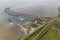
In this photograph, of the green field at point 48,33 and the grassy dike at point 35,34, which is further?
the grassy dike at point 35,34

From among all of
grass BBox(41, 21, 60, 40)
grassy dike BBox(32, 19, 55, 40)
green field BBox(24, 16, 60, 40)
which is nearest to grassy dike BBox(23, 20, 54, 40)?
green field BBox(24, 16, 60, 40)

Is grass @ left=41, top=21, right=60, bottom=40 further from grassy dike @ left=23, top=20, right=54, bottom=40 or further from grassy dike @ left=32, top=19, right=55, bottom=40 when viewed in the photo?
grassy dike @ left=23, top=20, right=54, bottom=40

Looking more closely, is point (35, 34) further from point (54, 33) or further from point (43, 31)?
point (54, 33)

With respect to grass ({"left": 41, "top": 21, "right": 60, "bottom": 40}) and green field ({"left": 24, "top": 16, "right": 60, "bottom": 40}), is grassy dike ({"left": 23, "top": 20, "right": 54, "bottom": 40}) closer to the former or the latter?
green field ({"left": 24, "top": 16, "right": 60, "bottom": 40})

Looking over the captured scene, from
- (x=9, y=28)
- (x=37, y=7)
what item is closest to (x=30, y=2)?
(x=37, y=7)

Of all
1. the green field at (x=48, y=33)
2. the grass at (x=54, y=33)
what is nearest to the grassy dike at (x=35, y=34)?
the green field at (x=48, y=33)

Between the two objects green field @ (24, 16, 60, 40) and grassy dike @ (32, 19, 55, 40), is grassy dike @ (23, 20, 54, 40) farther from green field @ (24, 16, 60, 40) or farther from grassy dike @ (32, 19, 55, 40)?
grassy dike @ (32, 19, 55, 40)

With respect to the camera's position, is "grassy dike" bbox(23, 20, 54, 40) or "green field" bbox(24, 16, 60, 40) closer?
"green field" bbox(24, 16, 60, 40)

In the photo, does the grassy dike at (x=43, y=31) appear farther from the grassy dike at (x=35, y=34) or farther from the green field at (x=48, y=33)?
the grassy dike at (x=35, y=34)

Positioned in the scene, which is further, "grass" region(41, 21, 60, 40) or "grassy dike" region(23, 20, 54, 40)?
"grassy dike" region(23, 20, 54, 40)

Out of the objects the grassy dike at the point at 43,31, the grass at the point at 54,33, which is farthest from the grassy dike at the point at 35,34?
the grass at the point at 54,33

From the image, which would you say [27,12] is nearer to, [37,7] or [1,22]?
[37,7]
